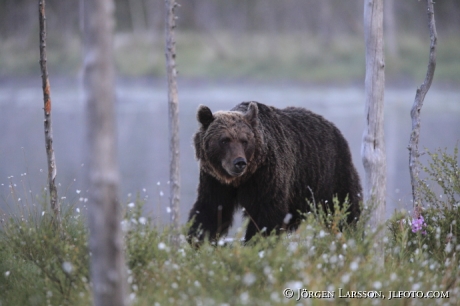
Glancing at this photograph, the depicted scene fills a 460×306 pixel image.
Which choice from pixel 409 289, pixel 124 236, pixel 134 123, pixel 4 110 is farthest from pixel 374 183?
pixel 4 110

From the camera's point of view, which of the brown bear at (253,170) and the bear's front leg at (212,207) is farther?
the bear's front leg at (212,207)

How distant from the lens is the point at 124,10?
5131 cm

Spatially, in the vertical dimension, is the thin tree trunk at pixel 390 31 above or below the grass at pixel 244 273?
above

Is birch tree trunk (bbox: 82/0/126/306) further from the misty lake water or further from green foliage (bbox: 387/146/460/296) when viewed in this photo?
the misty lake water

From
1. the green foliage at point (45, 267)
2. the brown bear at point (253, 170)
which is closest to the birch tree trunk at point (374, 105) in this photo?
the brown bear at point (253, 170)

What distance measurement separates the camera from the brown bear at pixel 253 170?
233 inches

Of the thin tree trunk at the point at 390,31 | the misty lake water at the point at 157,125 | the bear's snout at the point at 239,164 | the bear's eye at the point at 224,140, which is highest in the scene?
the thin tree trunk at the point at 390,31

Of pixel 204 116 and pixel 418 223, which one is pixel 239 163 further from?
pixel 418 223

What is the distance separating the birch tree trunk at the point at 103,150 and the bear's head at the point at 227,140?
8.66 ft

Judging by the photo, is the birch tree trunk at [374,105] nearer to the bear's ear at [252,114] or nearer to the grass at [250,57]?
the bear's ear at [252,114]

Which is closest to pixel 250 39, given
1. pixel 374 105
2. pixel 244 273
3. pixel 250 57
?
pixel 250 57

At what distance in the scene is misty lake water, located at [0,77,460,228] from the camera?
14086 mm

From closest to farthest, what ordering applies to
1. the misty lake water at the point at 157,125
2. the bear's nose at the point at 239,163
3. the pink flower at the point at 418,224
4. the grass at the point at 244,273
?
1. the grass at the point at 244,273
2. the pink flower at the point at 418,224
3. the bear's nose at the point at 239,163
4. the misty lake water at the point at 157,125

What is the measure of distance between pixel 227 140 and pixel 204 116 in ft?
1.19
